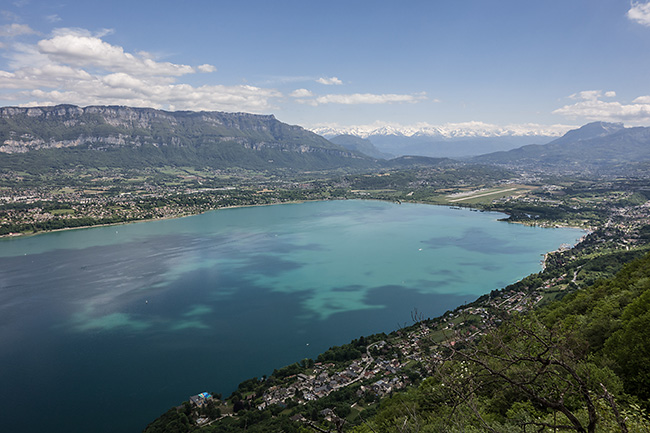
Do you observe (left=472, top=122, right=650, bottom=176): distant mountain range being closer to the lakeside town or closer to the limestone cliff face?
the limestone cliff face

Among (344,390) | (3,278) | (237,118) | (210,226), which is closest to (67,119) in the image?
(237,118)

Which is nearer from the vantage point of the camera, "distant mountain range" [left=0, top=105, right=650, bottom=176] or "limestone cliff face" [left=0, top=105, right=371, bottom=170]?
"distant mountain range" [left=0, top=105, right=650, bottom=176]

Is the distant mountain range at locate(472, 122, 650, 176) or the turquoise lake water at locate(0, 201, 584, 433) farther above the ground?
the distant mountain range at locate(472, 122, 650, 176)

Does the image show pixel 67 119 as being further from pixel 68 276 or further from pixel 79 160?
pixel 68 276

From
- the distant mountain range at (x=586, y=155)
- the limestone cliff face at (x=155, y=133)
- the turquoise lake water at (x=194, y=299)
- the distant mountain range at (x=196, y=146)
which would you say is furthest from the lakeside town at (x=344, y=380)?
the distant mountain range at (x=586, y=155)

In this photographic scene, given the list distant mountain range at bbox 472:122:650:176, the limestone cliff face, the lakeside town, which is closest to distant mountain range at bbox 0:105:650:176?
the limestone cliff face
